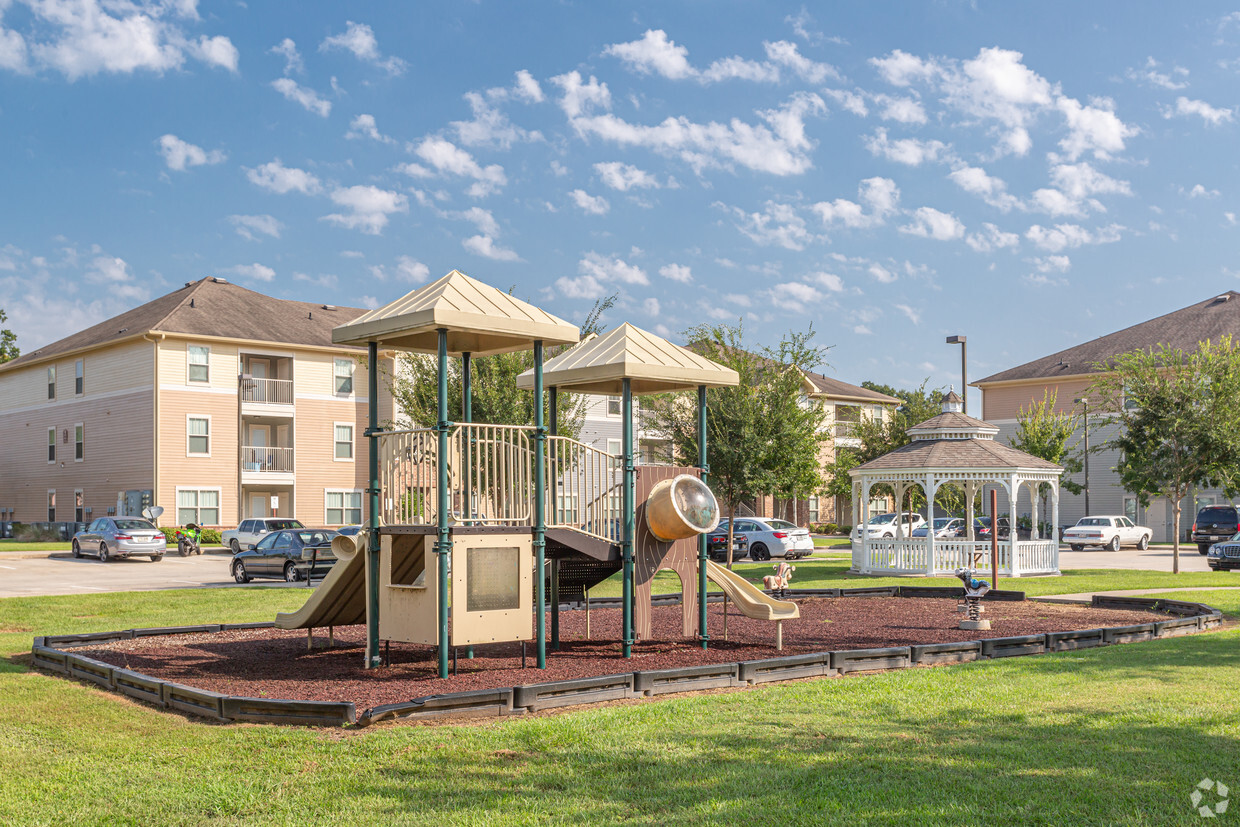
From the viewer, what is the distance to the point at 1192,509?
5109cm

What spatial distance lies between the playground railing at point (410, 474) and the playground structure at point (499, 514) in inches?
0.8

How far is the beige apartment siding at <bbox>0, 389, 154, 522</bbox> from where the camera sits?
41969mm

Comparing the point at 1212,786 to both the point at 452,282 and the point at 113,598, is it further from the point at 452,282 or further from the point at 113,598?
the point at 113,598

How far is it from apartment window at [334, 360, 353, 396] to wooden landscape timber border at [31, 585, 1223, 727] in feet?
105

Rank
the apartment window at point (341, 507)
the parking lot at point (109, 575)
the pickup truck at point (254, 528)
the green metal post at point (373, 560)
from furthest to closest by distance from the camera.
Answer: the apartment window at point (341, 507), the pickup truck at point (254, 528), the parking lot at point (109, 575), the green metal post at point (373, 560)

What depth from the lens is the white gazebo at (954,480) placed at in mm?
26781

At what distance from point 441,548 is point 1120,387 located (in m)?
25.4

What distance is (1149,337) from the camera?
175 ft

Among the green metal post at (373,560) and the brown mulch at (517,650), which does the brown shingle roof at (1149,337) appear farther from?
the green metal post at (373,560)

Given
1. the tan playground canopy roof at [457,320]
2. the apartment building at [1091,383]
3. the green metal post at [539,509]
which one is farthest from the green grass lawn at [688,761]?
the apartment building at [1091,383]

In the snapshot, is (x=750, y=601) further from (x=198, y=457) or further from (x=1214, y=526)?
(x=1214, y=526)

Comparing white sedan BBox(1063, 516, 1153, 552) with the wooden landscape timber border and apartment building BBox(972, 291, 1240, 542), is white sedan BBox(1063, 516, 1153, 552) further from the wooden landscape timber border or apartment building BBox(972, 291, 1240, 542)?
the wooden landscape timber border

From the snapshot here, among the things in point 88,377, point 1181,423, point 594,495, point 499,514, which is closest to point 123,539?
point 88,377

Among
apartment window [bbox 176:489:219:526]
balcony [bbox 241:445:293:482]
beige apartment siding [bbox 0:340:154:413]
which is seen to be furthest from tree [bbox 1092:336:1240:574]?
beige apartment siding [bbox 0:340:154:413]
